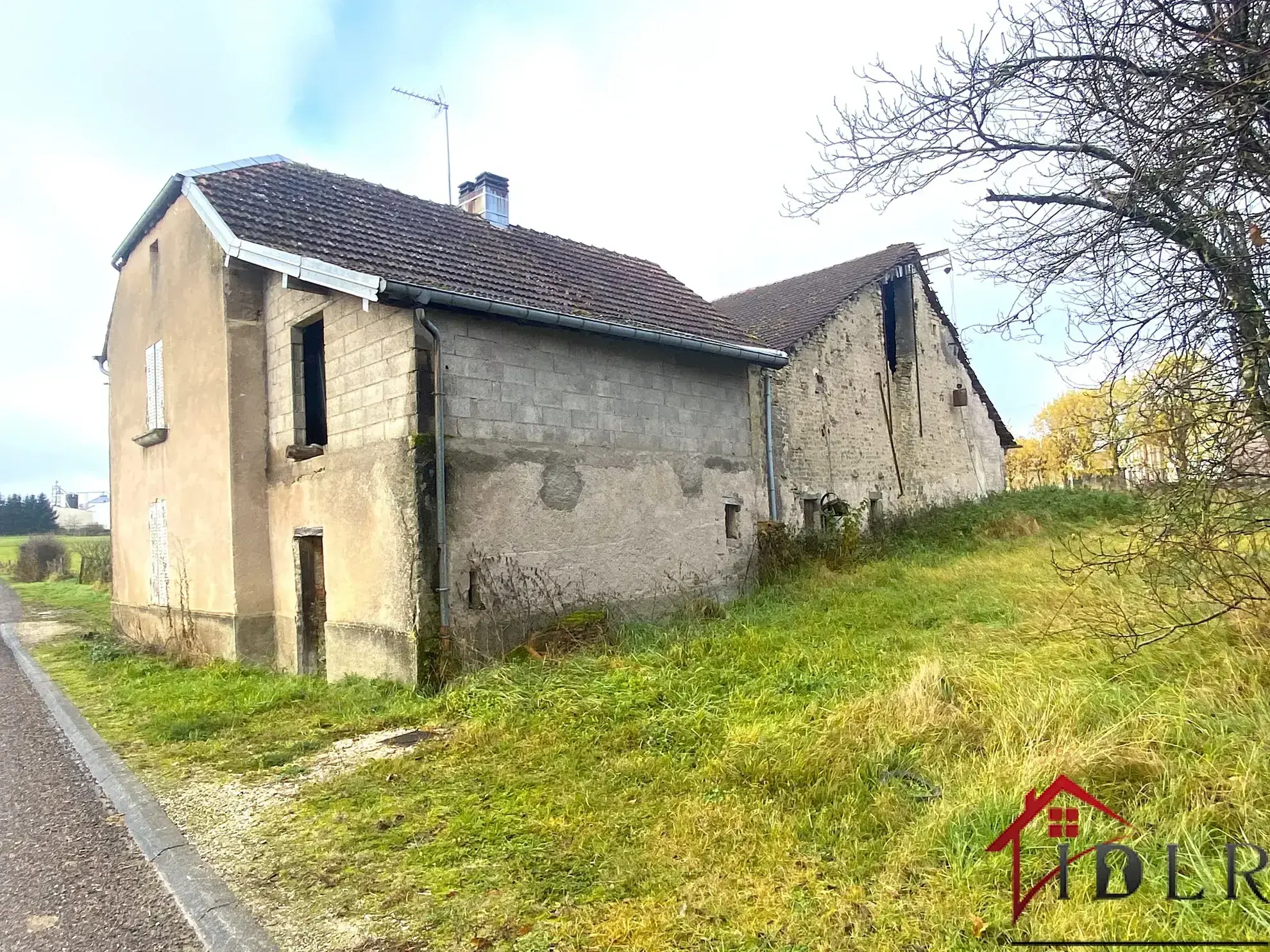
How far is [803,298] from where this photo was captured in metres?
16.3

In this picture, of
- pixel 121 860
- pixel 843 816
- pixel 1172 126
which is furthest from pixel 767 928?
pixel 1172 126

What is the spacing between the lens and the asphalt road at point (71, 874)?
11.0 feet

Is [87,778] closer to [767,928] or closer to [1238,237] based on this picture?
[767,928]

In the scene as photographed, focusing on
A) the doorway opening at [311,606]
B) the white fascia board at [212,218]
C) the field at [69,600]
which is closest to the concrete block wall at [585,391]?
the white fascia board at [212,218]

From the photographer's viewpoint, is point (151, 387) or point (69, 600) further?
point (69, 600)

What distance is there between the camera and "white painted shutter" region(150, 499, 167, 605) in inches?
434

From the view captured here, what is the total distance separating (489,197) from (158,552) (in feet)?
24.4

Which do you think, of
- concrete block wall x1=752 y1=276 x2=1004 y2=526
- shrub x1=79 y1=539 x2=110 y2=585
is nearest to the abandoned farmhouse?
concrete block wall x1=752 y1=276 x2=1004 y2=526

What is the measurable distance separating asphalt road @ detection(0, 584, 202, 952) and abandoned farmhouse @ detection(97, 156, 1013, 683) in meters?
2.62

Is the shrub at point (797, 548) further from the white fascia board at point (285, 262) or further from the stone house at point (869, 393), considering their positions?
the white fascia board at point (285, 262)

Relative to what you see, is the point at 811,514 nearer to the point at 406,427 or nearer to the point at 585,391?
the point at 585,391

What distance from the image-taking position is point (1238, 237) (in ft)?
14.1

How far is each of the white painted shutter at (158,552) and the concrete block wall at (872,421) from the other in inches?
359

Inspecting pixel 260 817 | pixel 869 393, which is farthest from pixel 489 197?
pixel 260 817
